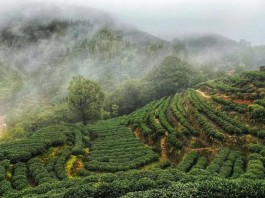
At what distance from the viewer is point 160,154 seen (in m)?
50.8

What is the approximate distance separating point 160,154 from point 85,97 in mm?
22323

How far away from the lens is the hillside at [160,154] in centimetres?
2755

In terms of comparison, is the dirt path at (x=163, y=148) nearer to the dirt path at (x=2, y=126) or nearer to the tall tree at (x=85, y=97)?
the tall tree at (x=85, y=97)

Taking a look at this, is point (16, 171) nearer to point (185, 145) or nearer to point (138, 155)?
point (138, 155)

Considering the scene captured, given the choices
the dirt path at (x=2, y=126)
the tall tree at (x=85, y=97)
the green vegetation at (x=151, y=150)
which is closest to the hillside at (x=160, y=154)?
the green vegetation at (x=151, y=150)

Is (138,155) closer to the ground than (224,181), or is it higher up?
closer to the ground

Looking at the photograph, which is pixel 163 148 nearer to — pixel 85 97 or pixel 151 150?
pixel 151 150

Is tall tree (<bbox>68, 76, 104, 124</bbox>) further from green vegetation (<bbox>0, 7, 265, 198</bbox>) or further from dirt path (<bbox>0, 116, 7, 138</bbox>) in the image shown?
dirt path (<bbox>0, 116, 7, 138</bbox>)

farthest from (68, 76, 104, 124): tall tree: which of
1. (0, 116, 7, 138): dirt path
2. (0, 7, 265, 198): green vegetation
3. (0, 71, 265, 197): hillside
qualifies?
(0, 116, 7, 138): dirt path

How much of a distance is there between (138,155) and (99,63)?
139 metres

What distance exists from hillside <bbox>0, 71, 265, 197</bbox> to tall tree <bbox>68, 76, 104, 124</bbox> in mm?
4498

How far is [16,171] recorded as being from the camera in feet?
127

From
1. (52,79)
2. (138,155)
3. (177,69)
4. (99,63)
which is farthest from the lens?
(99,63)

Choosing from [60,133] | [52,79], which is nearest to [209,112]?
[60,133]
